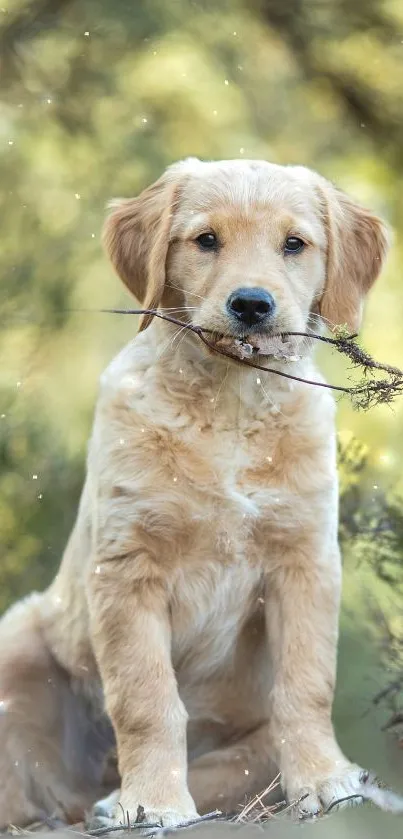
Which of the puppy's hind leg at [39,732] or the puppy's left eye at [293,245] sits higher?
the puppy's left eye at [293,245]

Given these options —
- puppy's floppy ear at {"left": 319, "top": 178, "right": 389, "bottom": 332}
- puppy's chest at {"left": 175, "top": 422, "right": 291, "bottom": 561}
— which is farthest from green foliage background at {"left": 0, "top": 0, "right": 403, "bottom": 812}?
puppy's chest at {"left": 175, "top": 422, "right": 291, "bottom": 561}

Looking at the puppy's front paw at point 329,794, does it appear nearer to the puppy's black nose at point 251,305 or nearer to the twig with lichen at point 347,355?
the twig with lichen at point 347,355

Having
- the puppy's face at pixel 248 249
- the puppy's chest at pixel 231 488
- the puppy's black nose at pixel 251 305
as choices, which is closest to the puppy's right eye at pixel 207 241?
the puppy's face at pixel 248 249

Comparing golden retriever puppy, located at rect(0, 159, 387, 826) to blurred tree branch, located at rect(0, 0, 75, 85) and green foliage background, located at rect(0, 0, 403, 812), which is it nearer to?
green foliage background, located at rect(0, 0, 403, 812)

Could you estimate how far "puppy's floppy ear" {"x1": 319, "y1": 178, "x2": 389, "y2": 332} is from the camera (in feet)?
4.42

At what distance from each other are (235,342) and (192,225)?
0.17m

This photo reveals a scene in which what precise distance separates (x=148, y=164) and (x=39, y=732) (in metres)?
0.78

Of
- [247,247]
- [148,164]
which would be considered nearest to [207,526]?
[247,247]

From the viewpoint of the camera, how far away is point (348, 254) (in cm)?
138

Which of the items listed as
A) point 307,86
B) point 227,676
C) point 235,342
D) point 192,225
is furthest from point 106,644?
point 307,86

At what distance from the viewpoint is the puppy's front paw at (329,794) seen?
1274 mm

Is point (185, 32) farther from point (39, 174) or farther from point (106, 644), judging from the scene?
point (106, 644)

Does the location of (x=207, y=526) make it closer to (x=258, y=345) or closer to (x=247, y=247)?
(x=258, y=345)

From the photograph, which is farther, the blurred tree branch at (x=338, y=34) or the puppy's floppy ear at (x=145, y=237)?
the blurred tree branch at (x=338, y=34)
